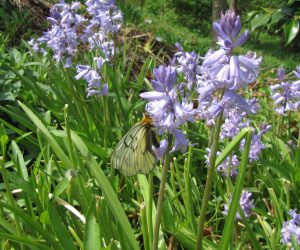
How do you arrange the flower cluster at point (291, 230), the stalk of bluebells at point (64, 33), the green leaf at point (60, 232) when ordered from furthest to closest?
the stalk of bluebells at point (64, 33) → the flower cluster at point (291, 230) → the green leaf at point (60, 232)

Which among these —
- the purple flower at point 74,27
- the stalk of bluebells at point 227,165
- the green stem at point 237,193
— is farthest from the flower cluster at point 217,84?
the purple flower at point 74,27

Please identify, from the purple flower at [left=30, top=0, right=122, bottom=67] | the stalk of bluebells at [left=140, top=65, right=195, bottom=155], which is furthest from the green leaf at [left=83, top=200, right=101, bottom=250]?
the purple flower at [left=30, top=0, right=122, bottom=67]

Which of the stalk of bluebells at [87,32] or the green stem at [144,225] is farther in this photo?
the stalk of bluebells at [87,32]

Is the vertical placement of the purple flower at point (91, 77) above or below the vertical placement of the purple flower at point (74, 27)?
below

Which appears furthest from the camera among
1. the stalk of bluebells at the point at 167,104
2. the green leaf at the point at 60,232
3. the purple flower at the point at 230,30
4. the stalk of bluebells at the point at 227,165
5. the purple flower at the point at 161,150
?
the stalk of bluebells at the point at 227,165

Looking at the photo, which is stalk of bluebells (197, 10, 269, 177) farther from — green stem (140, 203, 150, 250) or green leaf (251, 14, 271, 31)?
green leaf (251, 14, 271, 31)

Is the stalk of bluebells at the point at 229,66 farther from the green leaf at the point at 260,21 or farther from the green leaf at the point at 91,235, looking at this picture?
the green leaf at the point at 260,21

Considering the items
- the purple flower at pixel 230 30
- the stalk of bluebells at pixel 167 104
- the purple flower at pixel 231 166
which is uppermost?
the purple flower at pixel 230 30

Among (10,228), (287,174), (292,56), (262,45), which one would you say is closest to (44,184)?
(10,228)

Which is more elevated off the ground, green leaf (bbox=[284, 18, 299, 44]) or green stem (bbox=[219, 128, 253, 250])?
green stem (bbox=[219, 128, 253, 250])
